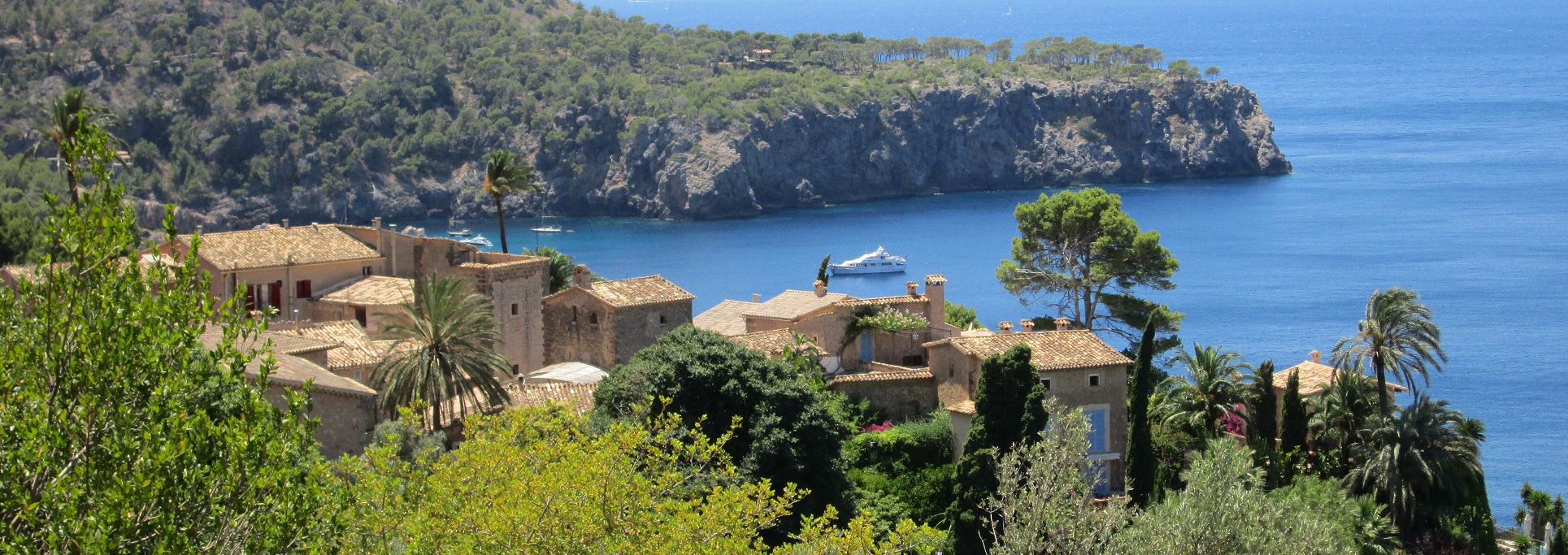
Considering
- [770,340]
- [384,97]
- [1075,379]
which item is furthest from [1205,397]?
[384,97]

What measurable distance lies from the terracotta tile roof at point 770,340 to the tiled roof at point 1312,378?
11067mm

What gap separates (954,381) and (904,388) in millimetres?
1090

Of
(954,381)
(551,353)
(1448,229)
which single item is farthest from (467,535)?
(1448,229)

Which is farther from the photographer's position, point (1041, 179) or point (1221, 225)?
point (1041, 179)

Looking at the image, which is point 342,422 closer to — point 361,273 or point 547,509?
point 361,273

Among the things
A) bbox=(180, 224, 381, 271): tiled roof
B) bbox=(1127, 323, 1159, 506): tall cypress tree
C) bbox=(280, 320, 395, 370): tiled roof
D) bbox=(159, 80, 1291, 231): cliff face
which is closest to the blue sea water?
bbox=(159, 80, 1291, 231): cliff face

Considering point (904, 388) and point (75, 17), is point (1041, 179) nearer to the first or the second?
point (75, 17)

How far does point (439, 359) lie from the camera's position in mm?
31938

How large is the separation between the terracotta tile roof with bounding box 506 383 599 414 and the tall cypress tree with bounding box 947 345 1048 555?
724 centimetres

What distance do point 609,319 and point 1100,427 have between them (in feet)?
36.4

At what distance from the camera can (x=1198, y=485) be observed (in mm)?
21875

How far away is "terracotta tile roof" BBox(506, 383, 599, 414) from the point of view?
33688 mm

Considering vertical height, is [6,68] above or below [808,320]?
above

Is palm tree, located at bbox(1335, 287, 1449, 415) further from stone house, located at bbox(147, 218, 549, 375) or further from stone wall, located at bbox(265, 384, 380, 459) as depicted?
stone wall, located at bbox(265, 384, 380, 459)
